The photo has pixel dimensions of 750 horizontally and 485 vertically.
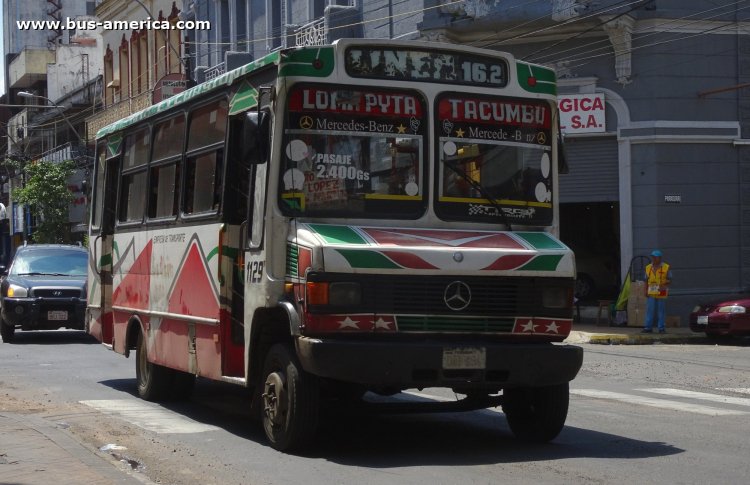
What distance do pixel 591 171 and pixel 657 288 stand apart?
394cm

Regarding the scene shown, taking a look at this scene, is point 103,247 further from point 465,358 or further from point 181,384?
point 465,358

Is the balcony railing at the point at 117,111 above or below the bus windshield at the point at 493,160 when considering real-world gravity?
above

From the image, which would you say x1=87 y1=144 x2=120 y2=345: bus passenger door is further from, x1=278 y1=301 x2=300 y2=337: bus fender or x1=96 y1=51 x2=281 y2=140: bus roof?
x1=278 y1=301 x2=300 y2=337: bus fender

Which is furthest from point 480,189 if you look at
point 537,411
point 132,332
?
point 132,332

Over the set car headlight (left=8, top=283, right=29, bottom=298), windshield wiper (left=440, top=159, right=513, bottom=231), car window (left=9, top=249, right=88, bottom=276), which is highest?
windshield wiper (left=440, top=159, right=513, bottom=231)

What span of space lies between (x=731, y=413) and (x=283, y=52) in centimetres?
606

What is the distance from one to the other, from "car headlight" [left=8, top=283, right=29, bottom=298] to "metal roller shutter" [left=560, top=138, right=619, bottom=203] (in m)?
11.6

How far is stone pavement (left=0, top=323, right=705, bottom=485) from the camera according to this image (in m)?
7.98

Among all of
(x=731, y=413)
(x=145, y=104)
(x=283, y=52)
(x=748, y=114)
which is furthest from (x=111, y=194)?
(x=145, y=104)

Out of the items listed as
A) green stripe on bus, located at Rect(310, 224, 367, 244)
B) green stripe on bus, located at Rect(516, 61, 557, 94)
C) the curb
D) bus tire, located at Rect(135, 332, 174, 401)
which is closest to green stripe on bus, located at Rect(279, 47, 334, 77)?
green stripe on bus, located at Rect(310, 224, 367, 244)

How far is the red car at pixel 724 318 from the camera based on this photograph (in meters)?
22.3

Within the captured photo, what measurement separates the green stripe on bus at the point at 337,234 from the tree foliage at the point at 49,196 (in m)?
42.2

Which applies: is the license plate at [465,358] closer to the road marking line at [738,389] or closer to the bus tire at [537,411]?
the bus tire at [537,411]

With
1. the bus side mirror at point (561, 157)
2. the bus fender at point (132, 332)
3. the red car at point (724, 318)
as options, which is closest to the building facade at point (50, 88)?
the red car at point (724, 318)
